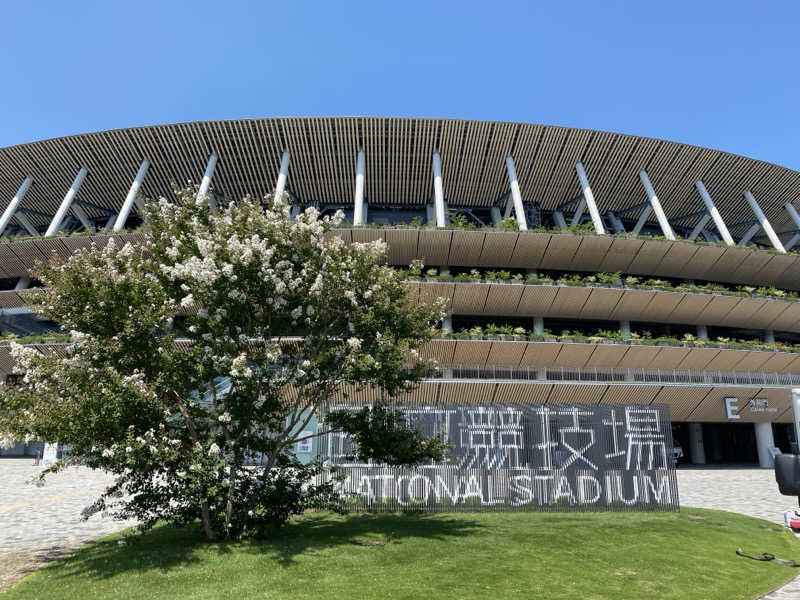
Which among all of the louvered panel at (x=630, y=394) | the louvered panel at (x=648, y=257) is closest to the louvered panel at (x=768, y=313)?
the louvered panel at (x=648, y=257)

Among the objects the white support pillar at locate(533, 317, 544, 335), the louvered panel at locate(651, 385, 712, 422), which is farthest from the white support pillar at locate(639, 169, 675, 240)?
the louvered panel at locate(651, 385, 712, 422)

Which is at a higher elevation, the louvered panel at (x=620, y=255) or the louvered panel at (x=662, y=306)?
the louvered panel at (x=620, y=255)

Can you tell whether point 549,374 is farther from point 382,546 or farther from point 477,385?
point 382,546

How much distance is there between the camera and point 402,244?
3409 centimetres

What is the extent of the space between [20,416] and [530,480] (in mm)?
12142

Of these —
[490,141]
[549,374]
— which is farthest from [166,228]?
[490,141]

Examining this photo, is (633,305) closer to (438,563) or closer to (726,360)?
(726,360)

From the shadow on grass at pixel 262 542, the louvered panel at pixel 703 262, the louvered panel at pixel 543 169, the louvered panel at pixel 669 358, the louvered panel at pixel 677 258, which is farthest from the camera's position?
the louvered panel at pixel 543 169

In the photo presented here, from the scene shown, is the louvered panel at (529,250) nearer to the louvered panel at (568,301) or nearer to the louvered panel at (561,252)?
the louvered panel at (561,252)

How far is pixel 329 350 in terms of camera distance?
12133mm

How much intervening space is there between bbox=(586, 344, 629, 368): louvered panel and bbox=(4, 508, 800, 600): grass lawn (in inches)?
703

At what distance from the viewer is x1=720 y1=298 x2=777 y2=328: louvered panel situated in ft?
113

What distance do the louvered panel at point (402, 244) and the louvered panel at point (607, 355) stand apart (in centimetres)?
1257

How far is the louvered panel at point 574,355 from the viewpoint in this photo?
3070cm
